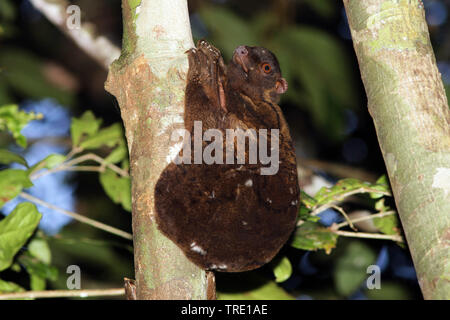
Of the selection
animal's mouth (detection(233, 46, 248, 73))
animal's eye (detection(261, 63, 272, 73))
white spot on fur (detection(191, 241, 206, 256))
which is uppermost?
animal's mouth (detection(233, 46, 248, 73))

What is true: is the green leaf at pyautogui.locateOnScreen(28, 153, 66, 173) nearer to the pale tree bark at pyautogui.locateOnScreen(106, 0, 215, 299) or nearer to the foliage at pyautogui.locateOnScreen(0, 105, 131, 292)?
the foliage at pyautogui.locateOnScreen(0, 105, 131, 292)

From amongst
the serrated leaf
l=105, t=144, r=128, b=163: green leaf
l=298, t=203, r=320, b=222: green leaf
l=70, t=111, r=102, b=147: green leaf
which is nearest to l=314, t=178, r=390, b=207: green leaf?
l=298, t=203, r=320, b=222: green leaf

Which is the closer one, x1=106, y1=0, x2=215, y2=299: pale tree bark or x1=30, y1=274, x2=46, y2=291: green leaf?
x1=106, y1=0, x2=215, y2=299: pale tree bark

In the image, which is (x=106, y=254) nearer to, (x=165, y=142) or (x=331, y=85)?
(x=331, y=85)

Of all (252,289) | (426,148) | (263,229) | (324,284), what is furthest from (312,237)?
(324,284)

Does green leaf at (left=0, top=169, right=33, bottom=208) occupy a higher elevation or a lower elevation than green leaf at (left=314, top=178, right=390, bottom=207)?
higher

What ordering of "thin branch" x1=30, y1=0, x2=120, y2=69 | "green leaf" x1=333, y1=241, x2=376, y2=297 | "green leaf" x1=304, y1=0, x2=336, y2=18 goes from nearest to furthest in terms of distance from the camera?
1. "green leaf" x1=333, y1=241, x2=376, y2=297
2. "thin branch" x1=30, y1=0, x2=120, y2=69
3. "green leaf" x1=304, y1=0, x2=336, y2=18
